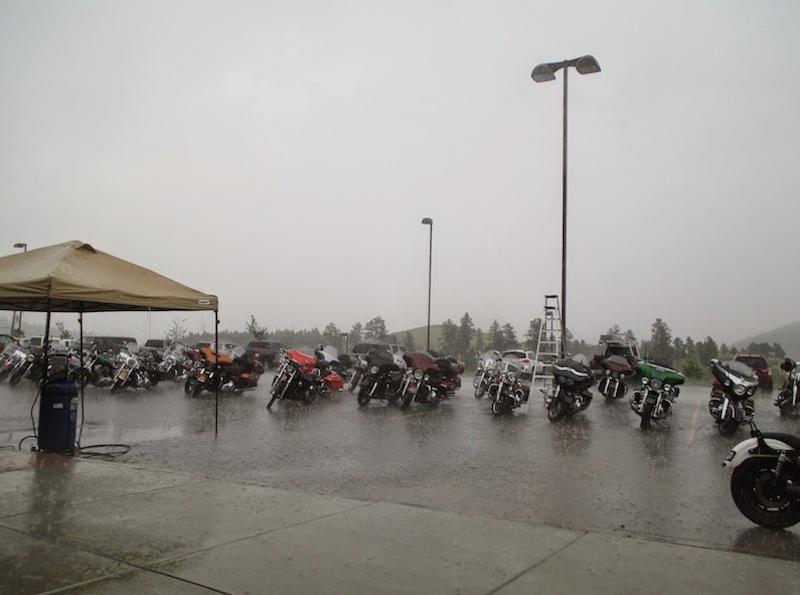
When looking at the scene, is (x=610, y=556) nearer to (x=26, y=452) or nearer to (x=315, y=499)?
(x=315, y=499)

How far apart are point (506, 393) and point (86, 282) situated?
31.8 ft

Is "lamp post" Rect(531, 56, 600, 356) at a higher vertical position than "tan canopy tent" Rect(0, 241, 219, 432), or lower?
higher

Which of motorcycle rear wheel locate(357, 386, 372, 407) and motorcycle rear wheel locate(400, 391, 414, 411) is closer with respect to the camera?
motorcycle rear wheel locate(400, 391, 414, 411)

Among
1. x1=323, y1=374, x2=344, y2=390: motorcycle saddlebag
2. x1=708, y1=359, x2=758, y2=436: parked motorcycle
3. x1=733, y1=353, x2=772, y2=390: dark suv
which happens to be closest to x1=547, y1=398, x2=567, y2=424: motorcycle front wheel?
x1=708, y1=359, x2=758, y2=436: parked motorcycle

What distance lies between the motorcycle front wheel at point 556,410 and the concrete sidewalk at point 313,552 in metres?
8.25

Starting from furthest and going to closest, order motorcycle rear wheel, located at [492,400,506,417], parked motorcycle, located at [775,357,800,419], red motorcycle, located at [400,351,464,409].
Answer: red motorcycle, located at [400,351,464,409]
parked motorcycle, located at [775,357,800,419]
motorcycle rear wheel, located at [492,400,506,417]

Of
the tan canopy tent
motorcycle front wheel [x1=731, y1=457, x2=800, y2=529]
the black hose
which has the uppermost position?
the tan canopy tent

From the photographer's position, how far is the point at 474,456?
10.1 metres

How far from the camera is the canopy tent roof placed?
871cm

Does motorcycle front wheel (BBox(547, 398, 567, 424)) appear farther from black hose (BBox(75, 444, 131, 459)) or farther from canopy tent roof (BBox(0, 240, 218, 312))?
black hose (BBox(75, 444, 131, 459))

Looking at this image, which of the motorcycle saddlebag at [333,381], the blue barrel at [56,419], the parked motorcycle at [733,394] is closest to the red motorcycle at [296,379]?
the motorcycle saddlebag at [333,381]

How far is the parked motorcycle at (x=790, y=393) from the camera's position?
16.2 metres

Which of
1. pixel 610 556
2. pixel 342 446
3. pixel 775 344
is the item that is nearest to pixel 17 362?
pixel 342 446

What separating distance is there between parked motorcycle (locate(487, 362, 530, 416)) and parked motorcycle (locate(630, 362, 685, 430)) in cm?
281
